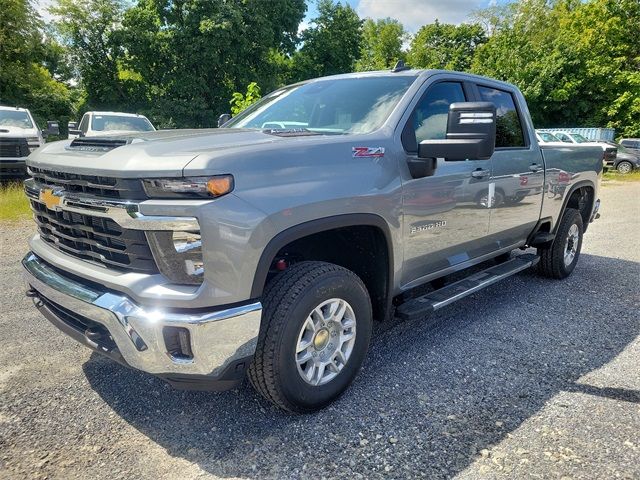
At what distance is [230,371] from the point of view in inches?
89.7

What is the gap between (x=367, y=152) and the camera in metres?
2.78

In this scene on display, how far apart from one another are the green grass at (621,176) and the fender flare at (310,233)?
19.1 m

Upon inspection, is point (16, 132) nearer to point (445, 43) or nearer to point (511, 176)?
point (511, 176)

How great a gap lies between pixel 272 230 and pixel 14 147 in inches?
399

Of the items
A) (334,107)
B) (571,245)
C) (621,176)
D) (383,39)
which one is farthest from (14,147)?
(383,39)

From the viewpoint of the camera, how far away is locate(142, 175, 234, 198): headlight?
6.97 feet

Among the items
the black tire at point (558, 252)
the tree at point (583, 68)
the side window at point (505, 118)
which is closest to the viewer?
the side window at point (505, 118)

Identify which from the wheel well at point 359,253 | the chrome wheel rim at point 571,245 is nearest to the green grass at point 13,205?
the wheel well at point 359,253

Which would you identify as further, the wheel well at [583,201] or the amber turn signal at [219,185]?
the wheel well at [583,201]

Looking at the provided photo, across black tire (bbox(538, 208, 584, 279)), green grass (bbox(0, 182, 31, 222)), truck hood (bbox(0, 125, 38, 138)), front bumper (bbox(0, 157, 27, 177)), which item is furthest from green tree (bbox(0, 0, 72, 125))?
black tire (bbox(538, 208, 584, 279))

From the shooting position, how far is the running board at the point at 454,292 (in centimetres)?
317

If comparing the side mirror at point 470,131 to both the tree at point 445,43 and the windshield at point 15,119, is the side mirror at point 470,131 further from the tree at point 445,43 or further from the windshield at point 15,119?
the tree at point 445,43

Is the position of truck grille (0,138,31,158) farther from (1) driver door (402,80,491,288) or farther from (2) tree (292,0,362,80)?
(2) tree (292,0,362,80)

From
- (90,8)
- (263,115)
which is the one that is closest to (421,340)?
(263,115)
